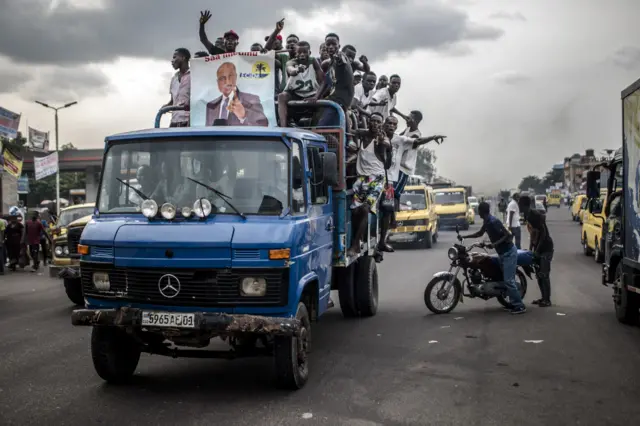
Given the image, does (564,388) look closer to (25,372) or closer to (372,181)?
(372,181)

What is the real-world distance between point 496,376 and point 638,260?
3.15m

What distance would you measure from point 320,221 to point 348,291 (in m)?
3.07

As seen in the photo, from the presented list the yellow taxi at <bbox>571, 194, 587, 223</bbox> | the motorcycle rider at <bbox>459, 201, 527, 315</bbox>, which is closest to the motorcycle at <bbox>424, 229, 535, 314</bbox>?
the motorcycle rider at <bbox>459, 201, 527, 315</bbox>

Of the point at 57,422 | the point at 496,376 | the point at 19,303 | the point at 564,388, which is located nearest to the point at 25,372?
the point at 57,422

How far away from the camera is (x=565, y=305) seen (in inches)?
465

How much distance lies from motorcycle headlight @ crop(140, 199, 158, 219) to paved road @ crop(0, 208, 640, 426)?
5.20 feet

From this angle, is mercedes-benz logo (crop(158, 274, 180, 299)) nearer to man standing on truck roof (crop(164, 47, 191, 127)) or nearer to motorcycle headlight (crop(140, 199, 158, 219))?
motorcycle headlight (crop(140, 199, 158, 219))

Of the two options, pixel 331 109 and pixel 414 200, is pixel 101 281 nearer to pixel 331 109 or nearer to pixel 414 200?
pixel 331 109

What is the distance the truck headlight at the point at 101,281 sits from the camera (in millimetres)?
6408

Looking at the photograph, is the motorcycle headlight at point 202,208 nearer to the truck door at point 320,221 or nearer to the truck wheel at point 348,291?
the truck door at point 320,221

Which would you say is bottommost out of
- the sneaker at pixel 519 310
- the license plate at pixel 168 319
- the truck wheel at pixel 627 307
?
the sneaker at pixel 519 310

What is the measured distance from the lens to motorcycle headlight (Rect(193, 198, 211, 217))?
20.9ft

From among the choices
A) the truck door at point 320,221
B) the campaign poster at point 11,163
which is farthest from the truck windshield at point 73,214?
the campaign poster at point 11,163

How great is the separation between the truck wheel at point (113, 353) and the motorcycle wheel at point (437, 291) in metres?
5.22
